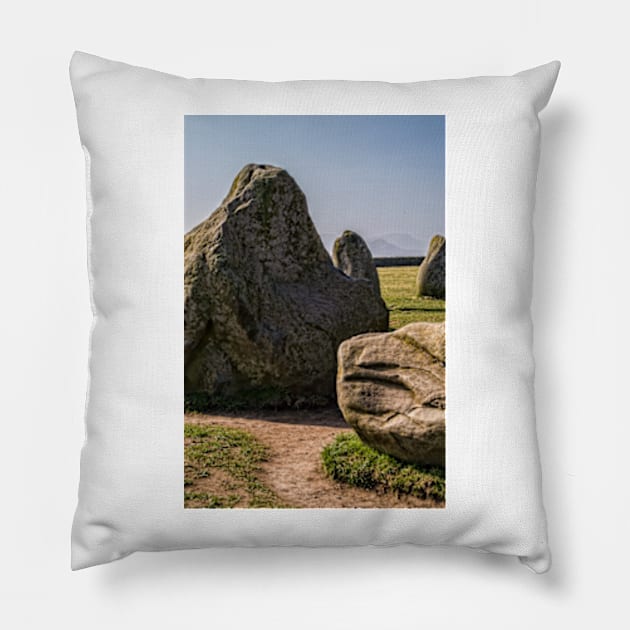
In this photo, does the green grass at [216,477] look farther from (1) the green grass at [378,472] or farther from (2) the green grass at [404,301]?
(2) the green grass at [404,301]

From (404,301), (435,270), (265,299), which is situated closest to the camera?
(435,270)

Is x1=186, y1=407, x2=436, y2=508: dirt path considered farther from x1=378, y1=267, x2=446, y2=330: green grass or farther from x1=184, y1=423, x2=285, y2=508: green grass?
x1=378, y1=267, x2=446, y2=330: green grass

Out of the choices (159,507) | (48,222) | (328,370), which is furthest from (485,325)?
(48,222)

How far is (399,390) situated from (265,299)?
736 millimetres

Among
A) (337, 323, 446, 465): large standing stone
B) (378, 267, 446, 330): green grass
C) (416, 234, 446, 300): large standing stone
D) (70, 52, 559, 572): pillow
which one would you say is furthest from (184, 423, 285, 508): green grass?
(416, 234, 446, 300): large standing stone

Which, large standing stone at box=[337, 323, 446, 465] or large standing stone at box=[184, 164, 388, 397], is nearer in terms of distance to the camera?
large standing stone at box=[337, 323, 446, 465]

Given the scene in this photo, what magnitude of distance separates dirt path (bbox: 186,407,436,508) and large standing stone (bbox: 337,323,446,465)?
0.32 ft

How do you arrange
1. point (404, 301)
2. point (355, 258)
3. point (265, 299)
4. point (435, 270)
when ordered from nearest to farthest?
point (435, 270)
point (404, 301)
point (355, 258)
point (265, 299)

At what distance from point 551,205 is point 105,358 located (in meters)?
1.58

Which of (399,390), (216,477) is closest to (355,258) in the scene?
(399,390)

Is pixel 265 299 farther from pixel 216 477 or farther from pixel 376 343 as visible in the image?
pixel 216 477

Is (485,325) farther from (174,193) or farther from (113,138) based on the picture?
(113,138)

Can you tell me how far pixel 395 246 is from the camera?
2.78 metres

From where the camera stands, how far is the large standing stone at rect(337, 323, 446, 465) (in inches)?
105
